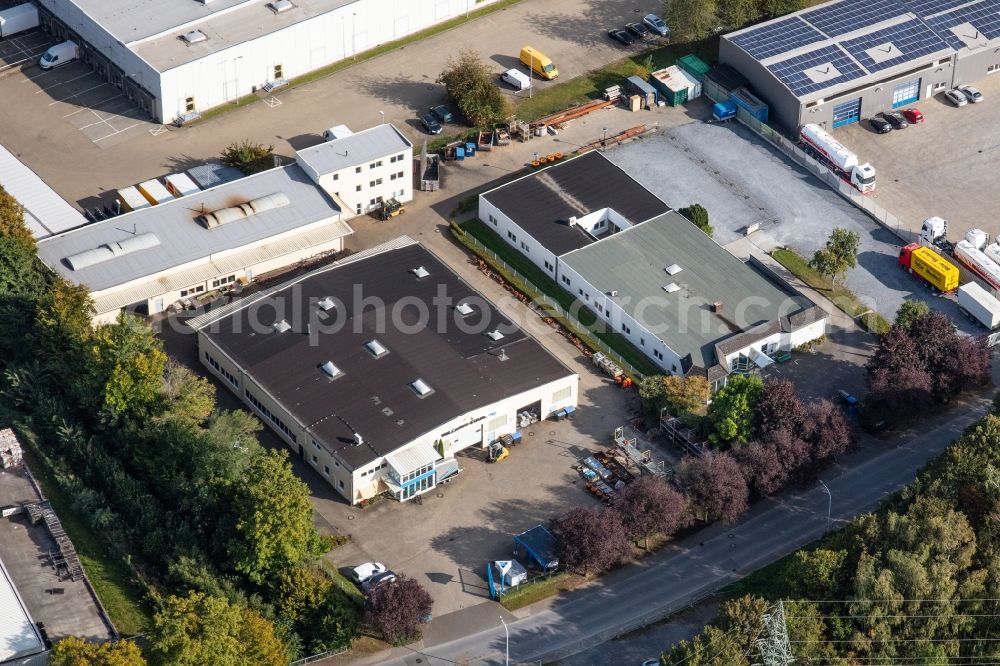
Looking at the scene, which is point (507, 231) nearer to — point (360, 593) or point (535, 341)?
point (535, 341)

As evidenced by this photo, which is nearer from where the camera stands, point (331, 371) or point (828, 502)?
point (828, 502)

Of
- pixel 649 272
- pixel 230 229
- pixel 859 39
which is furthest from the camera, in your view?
pixel 859 39

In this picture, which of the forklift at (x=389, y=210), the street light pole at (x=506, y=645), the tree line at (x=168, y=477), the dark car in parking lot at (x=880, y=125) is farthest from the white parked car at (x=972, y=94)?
the tree line at (x=168, y=477)

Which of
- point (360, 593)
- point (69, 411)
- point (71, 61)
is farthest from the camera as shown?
point (71, 61)

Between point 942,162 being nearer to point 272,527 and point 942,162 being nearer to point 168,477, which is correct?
point 272,527

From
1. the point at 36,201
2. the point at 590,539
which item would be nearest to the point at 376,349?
the point at 590,539

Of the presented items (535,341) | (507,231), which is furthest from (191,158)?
(535,341)
